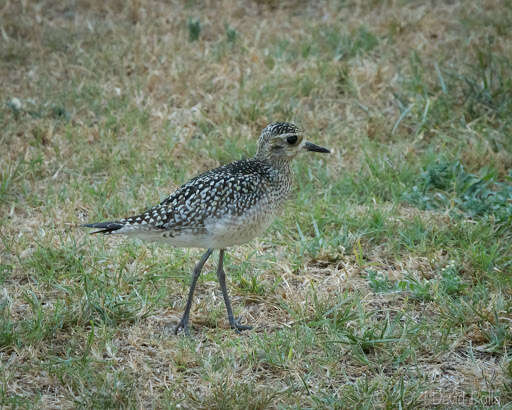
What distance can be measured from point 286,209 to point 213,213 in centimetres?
176

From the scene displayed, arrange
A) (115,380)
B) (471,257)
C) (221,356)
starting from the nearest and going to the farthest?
(115,380), (221,356), (471,257)

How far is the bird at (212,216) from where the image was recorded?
4695 millimetres

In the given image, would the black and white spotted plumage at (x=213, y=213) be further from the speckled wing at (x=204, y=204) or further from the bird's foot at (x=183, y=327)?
the bird's foot at (x=183, y=327)

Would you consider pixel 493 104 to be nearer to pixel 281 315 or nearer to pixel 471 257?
pixel 471 257

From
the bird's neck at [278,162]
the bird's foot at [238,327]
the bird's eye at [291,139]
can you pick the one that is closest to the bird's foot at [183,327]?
the bird's foot at [238,327]

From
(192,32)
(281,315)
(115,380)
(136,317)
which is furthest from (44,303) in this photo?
(192,32)

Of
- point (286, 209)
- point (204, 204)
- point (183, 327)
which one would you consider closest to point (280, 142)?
point (204, 204)

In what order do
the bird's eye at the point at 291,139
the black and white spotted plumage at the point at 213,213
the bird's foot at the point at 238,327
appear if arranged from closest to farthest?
the black and white spotted plumage at the point at 213,213 < the bird's foot at the point at 238,327 < the bird's eye at the point at 291,139

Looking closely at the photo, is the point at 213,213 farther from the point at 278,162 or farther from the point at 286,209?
the point at 286,209

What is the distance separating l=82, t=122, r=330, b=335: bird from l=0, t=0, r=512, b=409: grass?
20.0 inches

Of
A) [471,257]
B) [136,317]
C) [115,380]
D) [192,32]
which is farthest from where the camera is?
[192,32]

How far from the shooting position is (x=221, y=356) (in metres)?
4.52

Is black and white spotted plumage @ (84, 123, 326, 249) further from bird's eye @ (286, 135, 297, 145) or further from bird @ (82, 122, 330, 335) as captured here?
bird's eye @ (286, 135, 297, 145)

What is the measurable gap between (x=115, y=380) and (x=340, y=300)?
169cm
